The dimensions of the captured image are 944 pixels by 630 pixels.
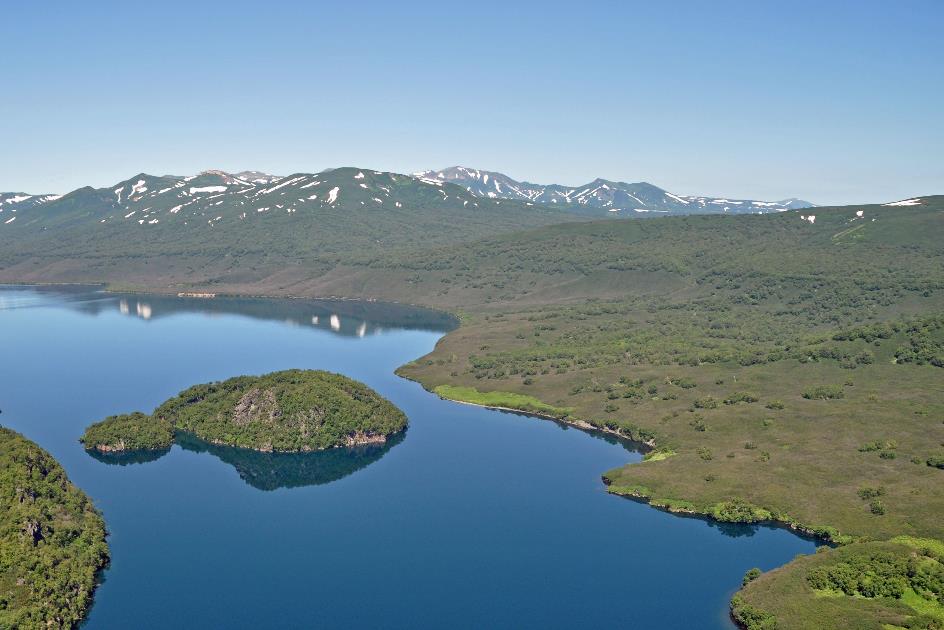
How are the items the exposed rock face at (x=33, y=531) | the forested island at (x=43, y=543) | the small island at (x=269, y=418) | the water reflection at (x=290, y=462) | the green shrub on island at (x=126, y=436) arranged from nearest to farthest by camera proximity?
the forested island at (x=43, y=543), the exposed rock face at (x=33, y=531), the water reflection at (x=290, y=462), the green shrub on island at (x=126, y=436), the small island at (x=269, y=418)

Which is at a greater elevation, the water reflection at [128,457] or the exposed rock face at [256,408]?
the exposed rock face at [256,408]

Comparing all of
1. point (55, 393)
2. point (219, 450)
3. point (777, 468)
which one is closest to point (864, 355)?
point (777, 468)

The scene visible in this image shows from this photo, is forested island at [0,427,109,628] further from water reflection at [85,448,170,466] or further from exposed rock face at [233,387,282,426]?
exposed rock face at [233,387,282,426]

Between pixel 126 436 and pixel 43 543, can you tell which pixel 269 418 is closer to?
pixel 126 436

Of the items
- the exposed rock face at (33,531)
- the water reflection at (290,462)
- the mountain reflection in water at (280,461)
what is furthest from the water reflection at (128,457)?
the exposed rock face at (33,531)

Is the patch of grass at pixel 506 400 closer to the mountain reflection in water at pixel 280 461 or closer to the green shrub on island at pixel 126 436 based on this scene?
the mountain reflection in water at pixel 280 461

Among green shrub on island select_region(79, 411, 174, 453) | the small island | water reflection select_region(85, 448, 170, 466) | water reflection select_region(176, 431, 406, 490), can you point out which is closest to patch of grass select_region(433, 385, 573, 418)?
the small island
